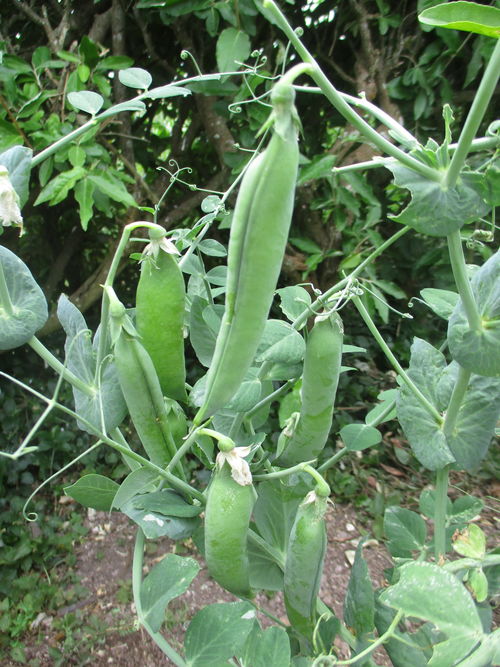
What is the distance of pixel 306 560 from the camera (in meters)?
0.47

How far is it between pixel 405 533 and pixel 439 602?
0.25 m

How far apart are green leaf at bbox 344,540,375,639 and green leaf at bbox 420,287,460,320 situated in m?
0.24

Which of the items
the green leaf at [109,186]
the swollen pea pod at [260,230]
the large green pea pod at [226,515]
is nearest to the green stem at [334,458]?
the large green pea pod at [226,515]

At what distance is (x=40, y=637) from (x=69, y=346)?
1071 mm

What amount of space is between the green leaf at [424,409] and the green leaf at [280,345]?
130 millimetres

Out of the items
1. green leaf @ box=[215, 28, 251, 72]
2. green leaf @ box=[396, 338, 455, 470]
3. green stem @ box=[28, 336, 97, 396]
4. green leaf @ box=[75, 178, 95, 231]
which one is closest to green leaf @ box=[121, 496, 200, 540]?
green stem @ box=[28, 336, 97, 396]

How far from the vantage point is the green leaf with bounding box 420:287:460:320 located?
528mm

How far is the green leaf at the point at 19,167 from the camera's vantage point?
0.45 m

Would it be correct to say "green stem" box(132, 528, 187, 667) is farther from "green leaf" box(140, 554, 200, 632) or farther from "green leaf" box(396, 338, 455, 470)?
"green leaf" box(396, 338, 455, 470)

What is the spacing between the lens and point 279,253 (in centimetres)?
31

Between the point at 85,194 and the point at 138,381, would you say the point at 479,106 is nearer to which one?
the point at 138,381

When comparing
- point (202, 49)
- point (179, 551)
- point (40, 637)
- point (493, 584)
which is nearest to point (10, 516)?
point (40, 637)

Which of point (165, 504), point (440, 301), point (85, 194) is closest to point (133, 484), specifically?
point (165, 504)

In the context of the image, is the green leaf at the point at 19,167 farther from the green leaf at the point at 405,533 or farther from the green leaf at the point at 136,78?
the green leaf at the point at 405,533
